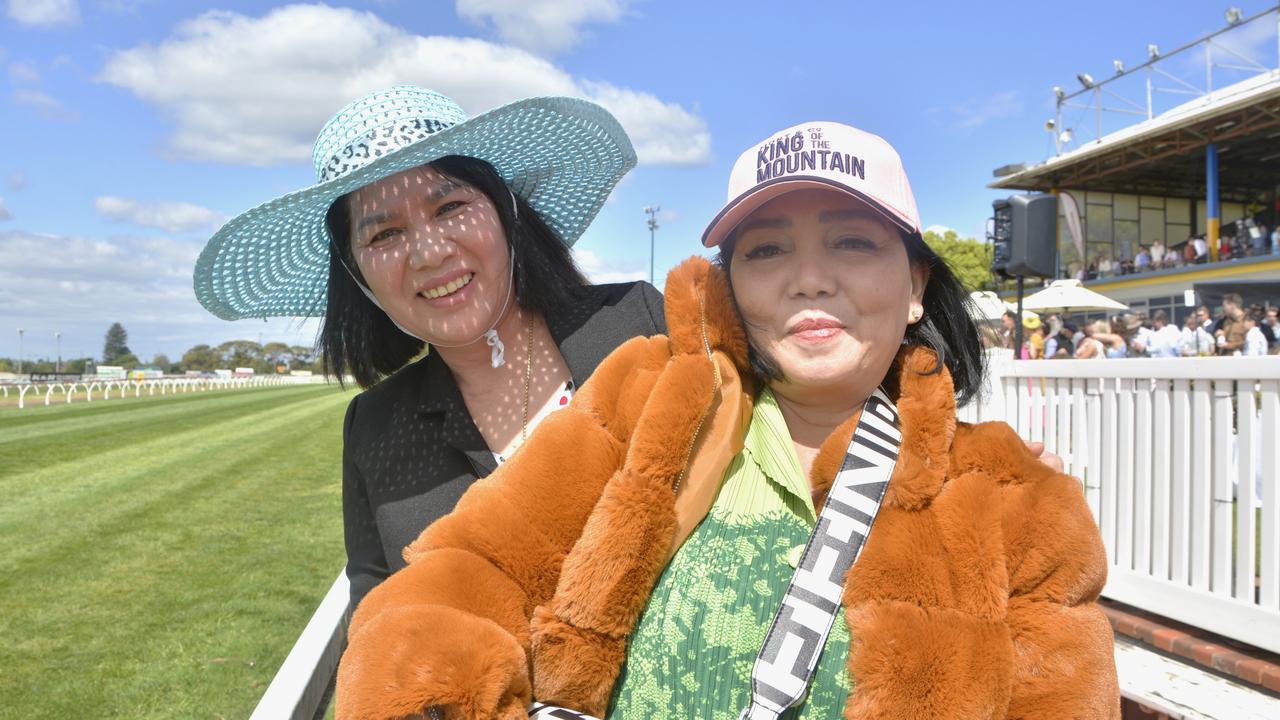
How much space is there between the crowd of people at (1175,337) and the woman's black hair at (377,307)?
13.2m

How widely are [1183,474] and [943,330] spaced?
3.82 metres

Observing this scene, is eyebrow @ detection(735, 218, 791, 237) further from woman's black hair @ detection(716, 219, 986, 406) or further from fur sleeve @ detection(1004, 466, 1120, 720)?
fur sleeve @ detection(1004, 466, 1120, 720)

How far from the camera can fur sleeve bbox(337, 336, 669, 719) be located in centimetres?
147

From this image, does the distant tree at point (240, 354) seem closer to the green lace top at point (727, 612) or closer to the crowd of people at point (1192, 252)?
the crowd of people at point (1192, 252)

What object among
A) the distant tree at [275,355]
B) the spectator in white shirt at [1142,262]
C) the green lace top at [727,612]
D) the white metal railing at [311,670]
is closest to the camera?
the green lace top at [727,612]

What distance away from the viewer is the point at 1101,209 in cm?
4153

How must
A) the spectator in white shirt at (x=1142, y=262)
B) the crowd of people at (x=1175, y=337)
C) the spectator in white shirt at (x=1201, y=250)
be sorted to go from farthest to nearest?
the spectator in white shirt at (x=1142, y=262), the spectator in white shirt at (x=1201, y=250), the crowd of people at (x=1175, y=337)

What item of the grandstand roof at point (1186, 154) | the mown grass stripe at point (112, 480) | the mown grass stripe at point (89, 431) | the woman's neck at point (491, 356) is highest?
the grandstand roof at point (1186, 154)

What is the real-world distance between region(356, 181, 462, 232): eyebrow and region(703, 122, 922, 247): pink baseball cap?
868 mm

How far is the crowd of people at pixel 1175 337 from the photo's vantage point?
15.8 meters

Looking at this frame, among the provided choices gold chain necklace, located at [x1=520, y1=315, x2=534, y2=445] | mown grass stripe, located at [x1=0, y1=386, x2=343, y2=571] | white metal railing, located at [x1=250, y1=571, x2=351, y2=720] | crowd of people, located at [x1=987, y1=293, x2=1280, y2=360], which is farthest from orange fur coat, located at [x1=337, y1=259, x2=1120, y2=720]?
crowd of people, located at [x1=987, y1=293, x2=1280, y2=360]

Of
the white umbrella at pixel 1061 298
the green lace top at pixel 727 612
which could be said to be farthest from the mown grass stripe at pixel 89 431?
the white umbrella at pixel 1061 298

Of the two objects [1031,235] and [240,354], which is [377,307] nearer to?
[1031,235]

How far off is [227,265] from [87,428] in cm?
2395
